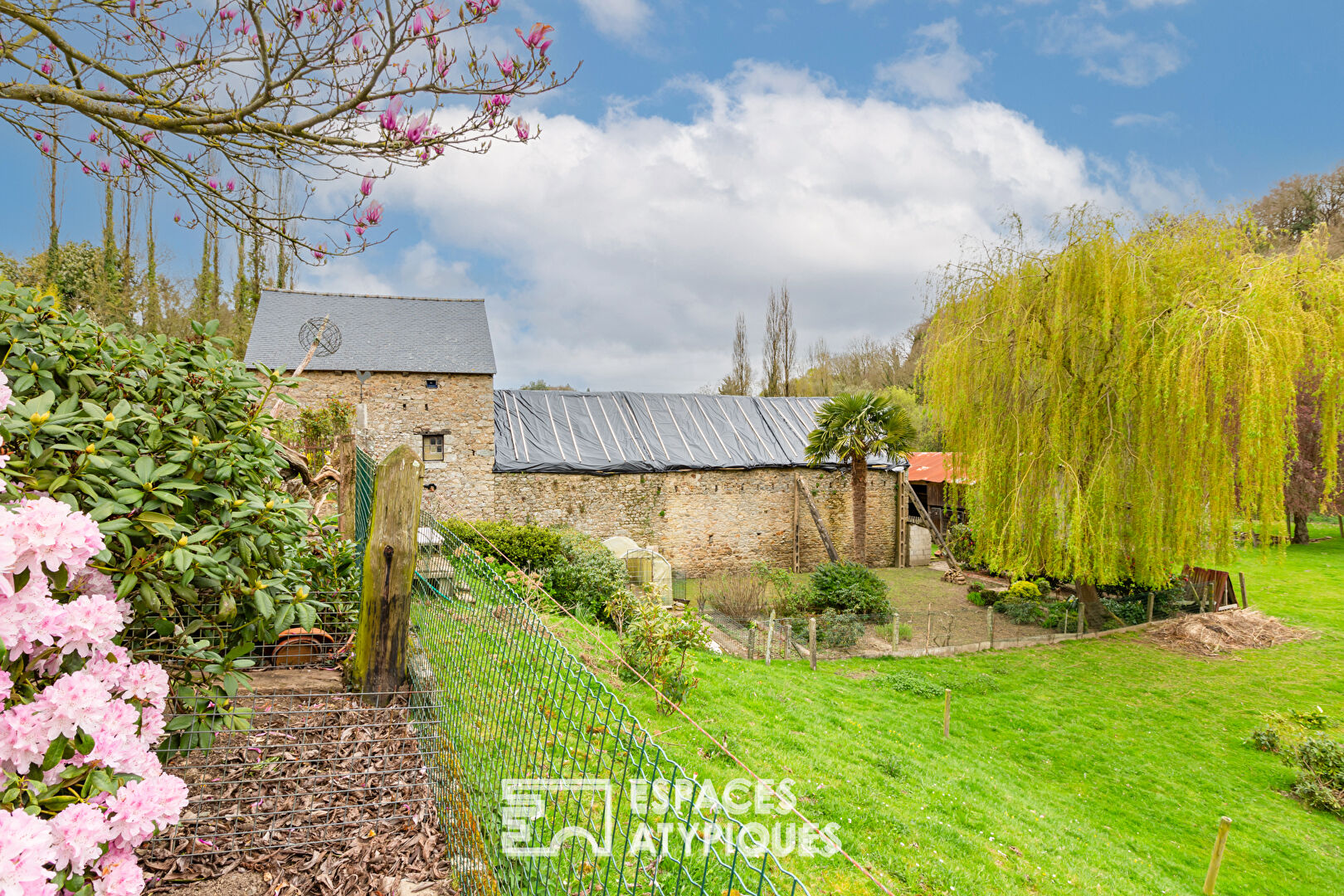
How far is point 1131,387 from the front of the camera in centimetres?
1080

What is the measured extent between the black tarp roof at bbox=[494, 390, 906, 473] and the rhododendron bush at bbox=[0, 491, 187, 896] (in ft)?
47.9

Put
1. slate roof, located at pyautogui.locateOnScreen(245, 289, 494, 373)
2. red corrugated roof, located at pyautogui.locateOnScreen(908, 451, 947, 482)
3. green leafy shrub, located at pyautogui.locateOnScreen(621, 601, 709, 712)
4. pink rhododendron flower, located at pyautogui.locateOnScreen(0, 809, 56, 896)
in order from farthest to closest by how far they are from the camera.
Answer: red corrugated roof, located at pyautogui.locateOnScreen(908, 451, 947, 482), slate roof, located at pyautogui.locateOnScreen(245, 289, 494, 373), green leafy shrub, located at pyautogui.locateOnScreen(621, 601, 709, 712), pink rhododendron flower, located at pyautogui.locateOnScreen(0, 809, 56, 896)

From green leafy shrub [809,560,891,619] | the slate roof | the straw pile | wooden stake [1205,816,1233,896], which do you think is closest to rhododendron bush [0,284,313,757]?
wooden stake [1205,816,1233,896]

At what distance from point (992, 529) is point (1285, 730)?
180 inches

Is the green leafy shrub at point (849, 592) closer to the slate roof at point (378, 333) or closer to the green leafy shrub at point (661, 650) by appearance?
the green leafy shrub at point (661, 650)

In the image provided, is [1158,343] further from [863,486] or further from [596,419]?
[596,419]

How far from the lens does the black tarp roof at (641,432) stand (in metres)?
17.1

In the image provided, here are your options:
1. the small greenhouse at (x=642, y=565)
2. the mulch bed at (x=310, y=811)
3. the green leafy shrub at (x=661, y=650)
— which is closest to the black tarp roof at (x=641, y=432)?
the small greenhouse at (x=642, y=565)

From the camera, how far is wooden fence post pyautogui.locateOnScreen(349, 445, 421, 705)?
354cm

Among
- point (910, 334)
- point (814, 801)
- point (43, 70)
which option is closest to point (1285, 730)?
point (814, 801)

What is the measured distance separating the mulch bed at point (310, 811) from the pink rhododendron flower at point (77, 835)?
42.0 inches

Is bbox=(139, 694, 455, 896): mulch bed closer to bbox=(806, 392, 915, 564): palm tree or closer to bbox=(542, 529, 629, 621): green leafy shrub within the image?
bbox=(542, 529, 629, 621): green leafy shrub

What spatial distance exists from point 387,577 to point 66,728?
6.28 feet

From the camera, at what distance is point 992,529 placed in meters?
11.9
